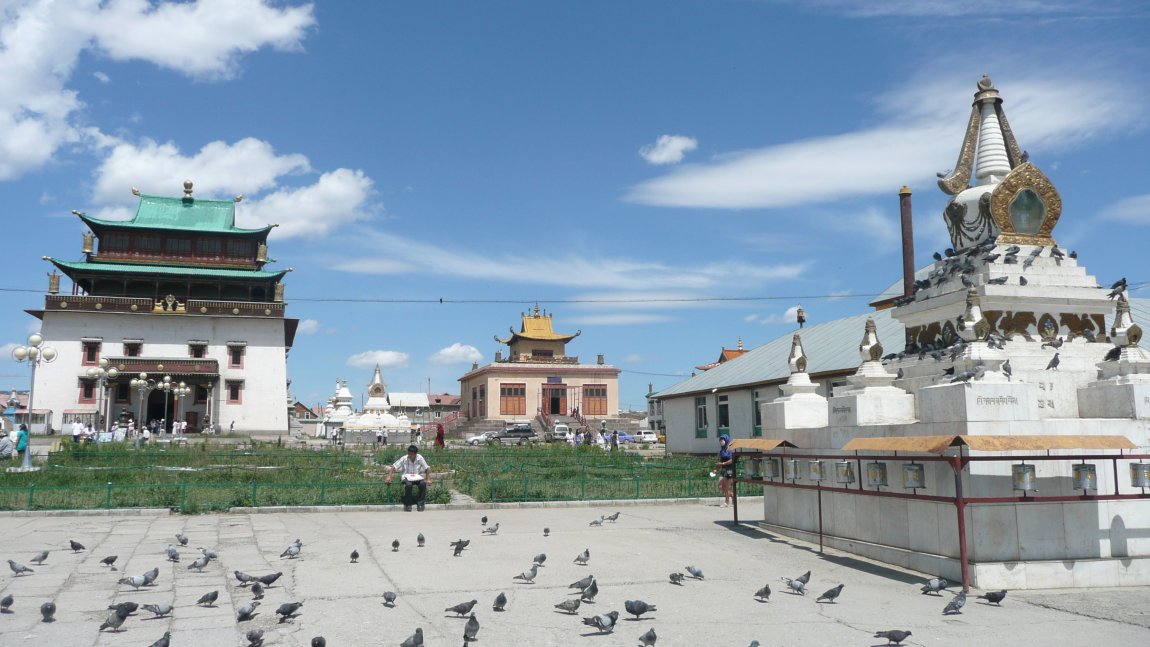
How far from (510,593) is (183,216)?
210 feet

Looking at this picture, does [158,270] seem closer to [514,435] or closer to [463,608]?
[514,435]

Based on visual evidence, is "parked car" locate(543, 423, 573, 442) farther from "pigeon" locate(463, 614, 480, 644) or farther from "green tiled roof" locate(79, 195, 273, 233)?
"pigeon" locate(463, 614, 480, 644)

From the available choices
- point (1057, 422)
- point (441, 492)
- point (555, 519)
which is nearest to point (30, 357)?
point (441, 492)

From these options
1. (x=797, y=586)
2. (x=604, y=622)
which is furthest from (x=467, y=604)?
(x=797, y=586)

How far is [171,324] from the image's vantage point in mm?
59156

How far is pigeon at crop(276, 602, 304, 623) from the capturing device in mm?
7371

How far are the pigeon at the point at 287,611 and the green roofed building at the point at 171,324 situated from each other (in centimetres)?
5231

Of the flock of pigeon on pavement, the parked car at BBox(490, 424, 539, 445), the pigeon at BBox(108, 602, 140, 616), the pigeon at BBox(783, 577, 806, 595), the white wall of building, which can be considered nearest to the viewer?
the flock of pigeon on pavement

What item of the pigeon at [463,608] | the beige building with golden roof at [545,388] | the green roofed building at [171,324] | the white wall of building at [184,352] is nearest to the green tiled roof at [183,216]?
the green roofed building at [171,324]

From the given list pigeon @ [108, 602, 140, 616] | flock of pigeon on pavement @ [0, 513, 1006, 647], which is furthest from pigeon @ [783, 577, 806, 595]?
pigeon @ [108, 602, 140, 616]

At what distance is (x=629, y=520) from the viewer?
619 inches

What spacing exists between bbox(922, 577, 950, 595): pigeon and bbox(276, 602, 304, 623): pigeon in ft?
20.4

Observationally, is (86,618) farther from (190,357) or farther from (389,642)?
(190,357)

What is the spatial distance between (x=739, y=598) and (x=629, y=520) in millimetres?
7244
